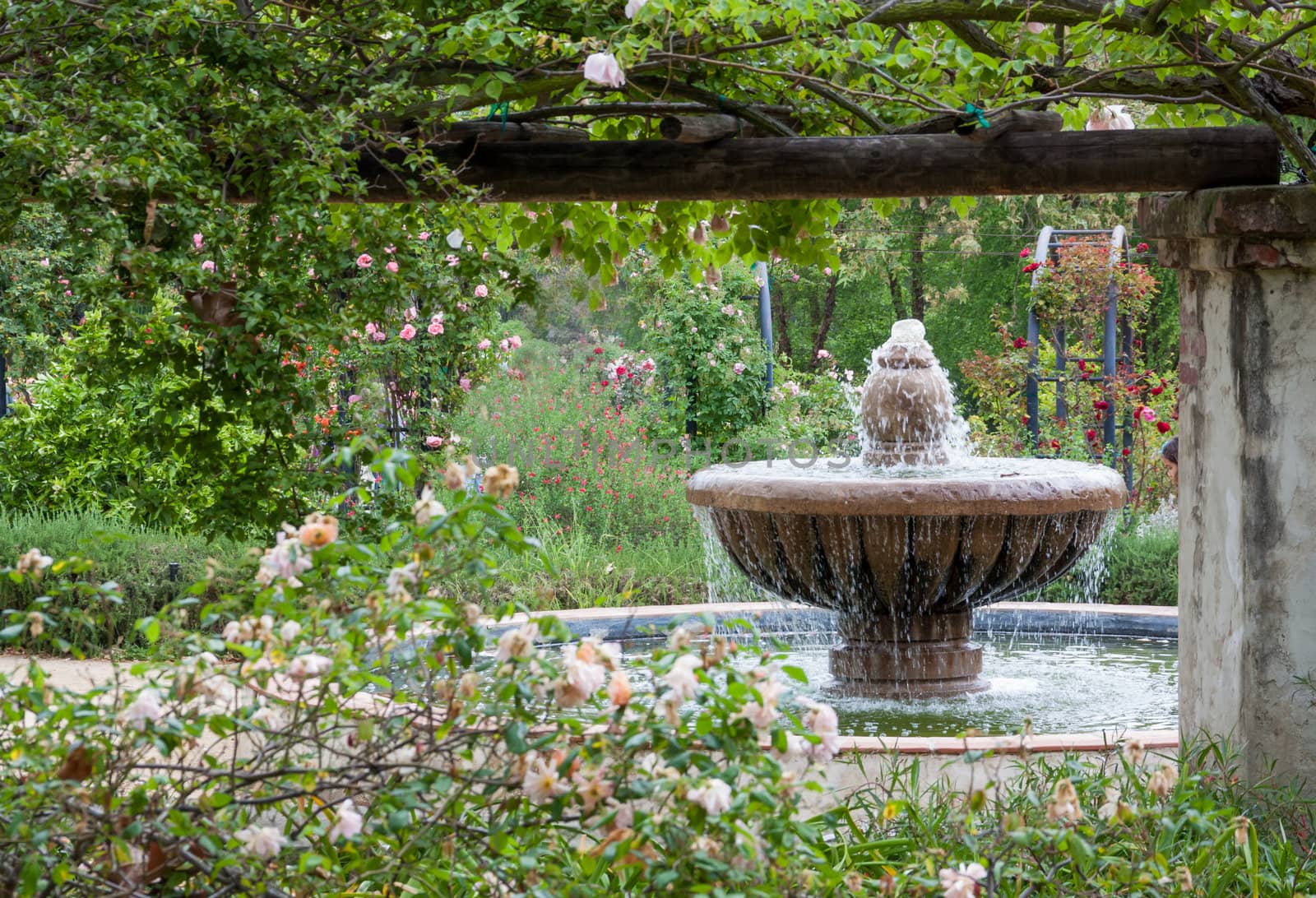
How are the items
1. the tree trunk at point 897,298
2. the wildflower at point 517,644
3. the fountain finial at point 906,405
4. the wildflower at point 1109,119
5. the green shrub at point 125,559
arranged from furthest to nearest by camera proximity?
the tree trunk at point 897,298 → the green shrub at point 125,559 → the fountain finial at point 906,405 → the wildflower at point 1109,119 → the wildflower at point 517,644

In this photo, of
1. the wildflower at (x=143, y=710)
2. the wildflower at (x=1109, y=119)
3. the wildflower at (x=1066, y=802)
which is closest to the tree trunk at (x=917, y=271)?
the wildflower at (x=1109, y=119)

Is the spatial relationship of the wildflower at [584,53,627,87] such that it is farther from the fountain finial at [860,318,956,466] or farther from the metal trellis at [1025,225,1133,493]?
the metal trellis at [1025,225,1133,493]

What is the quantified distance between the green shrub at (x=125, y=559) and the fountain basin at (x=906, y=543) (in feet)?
9.63

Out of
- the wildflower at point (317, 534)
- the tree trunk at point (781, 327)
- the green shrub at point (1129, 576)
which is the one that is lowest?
the green shrub at point (1129, 576)

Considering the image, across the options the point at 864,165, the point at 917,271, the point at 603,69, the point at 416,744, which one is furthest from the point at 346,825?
the point at 917,271

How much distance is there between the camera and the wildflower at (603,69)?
302cm

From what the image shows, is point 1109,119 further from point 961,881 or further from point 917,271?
point 917,271

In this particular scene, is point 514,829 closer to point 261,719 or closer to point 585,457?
point 261,719

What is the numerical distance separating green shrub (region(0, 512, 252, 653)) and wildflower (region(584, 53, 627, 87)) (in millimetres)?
4409

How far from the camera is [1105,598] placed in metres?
7.77

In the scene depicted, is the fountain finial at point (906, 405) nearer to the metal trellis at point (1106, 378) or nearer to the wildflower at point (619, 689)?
the wildflower at point (619, 689)

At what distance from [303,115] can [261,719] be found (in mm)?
1520

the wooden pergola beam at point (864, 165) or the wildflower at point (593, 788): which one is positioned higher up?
the wooden pergola beam at point (864, 165)

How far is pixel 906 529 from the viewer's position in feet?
16.6
